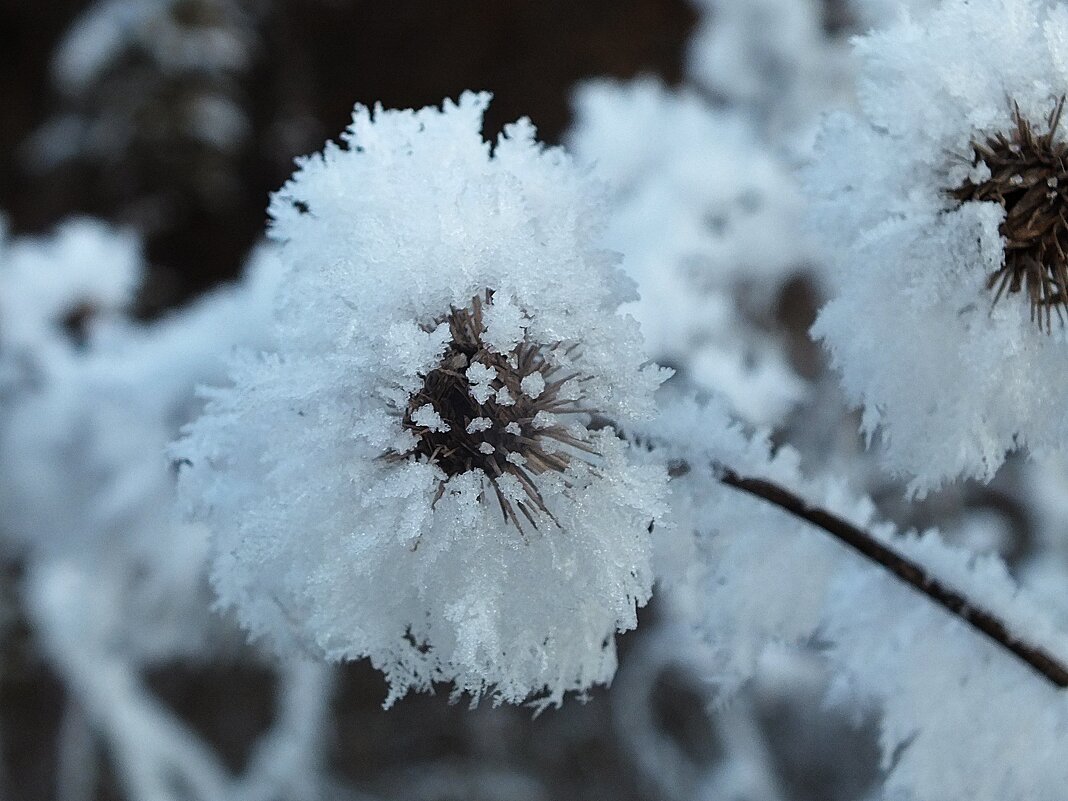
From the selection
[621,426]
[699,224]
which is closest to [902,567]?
[621,426]

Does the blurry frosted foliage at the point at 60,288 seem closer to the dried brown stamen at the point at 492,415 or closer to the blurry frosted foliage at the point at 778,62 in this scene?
the blurry frosted foliage at the point at 778,62

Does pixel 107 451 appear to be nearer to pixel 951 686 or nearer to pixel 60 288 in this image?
pixel 60 288

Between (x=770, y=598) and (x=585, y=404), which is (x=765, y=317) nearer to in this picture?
(x=770, y=598)

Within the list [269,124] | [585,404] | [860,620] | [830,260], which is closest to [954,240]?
[830,260]

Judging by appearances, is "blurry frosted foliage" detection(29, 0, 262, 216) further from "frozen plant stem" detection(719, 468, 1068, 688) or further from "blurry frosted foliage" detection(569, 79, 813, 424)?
"frozen plant stem" detection(719, 468, 1068, 688)

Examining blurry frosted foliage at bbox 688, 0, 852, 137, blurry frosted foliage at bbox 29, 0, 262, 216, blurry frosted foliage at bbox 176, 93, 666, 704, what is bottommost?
blurry frosted foliage at bbox 176, 93, 666, 704

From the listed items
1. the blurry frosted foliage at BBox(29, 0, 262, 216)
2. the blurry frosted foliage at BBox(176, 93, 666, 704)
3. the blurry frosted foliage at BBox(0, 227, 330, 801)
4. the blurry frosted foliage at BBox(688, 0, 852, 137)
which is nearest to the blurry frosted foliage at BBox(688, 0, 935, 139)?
the blurry frosted foliage at BBox(688, 0, 852, 137)
